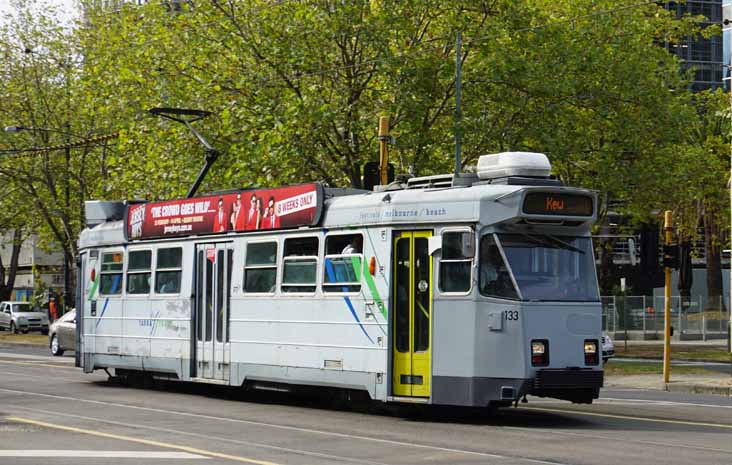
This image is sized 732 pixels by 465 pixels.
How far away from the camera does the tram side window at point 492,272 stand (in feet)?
53.5

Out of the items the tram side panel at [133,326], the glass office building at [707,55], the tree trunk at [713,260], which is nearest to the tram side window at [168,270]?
the tram side panel at [133,326]

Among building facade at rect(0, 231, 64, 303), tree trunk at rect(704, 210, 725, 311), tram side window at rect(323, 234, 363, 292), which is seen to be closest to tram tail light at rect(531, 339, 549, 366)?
tram side window at rect(323, 234, 363, 292)

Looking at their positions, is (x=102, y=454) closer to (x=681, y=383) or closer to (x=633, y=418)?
(x=633, y=418)

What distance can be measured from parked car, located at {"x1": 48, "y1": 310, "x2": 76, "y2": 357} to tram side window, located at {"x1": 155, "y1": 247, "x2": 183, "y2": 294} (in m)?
17.0

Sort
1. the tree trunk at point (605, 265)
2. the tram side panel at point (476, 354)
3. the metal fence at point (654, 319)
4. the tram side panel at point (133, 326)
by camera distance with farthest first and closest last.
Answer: the tree trunk at point (605, 265) < the metal fence at point (654, 319) < the tram side panel at point (133, 326) < the tram side panel at point (476, 354)

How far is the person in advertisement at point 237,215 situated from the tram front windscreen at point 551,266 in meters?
5.23

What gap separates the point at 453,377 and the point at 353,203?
307 cm

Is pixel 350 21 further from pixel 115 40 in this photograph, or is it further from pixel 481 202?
pixel 481 202

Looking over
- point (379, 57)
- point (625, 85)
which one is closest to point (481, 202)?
point (379, 57)

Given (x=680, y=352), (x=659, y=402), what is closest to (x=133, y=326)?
(x=659, y=402)

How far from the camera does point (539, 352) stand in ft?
53.1

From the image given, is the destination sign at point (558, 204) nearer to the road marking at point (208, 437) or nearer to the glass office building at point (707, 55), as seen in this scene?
the road marking at point (208, 437)

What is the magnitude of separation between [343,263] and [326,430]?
334 cm

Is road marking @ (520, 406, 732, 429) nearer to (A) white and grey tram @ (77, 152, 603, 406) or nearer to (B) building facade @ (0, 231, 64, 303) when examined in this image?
(A) white and grey tram @ (77, 152, 603, 406)
